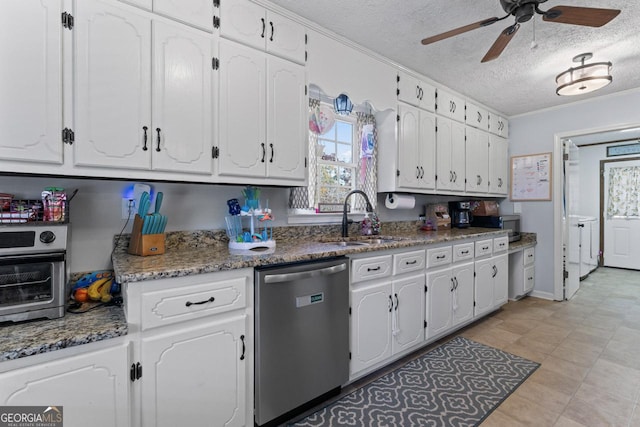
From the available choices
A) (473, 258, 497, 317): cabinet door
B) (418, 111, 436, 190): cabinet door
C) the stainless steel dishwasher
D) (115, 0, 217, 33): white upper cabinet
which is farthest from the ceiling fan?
(473, 258, 497, 317): cabinet door

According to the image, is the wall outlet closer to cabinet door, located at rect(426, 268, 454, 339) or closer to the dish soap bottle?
the dish soap bottle

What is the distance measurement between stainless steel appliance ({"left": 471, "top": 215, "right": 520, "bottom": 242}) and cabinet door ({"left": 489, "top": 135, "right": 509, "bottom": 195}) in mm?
418

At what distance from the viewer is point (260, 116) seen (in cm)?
190

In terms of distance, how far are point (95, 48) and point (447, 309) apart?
302cm

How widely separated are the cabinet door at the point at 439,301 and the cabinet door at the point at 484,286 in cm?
49

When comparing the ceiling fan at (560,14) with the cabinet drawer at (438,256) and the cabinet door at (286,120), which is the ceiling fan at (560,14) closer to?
the cabinet door at (286,120)

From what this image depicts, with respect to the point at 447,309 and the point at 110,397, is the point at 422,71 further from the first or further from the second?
the point at 110,397

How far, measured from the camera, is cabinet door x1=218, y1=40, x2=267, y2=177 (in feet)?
5.79

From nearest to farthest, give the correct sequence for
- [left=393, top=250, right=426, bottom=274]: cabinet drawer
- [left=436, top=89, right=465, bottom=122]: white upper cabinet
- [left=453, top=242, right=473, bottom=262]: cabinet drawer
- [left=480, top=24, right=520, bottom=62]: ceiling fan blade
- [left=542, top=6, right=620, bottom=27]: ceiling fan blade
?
[left=542, top=6, right=620, bottom=27]: ceiling fan blade
[left=480, top=24, right=520, bottom=62]: ceiling fan blade
[left=393, top=250, right=426, bottom=274]: cabinet drawer
[left=453, top=242, right=473, bottom=262]: cabinet drawer
[left=436, top=89, right=465, bottom=122]: white upper cabinet

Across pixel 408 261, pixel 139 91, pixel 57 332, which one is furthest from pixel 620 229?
pixel 57 332

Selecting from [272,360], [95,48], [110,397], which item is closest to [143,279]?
[110,397]

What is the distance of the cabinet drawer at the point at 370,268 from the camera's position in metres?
1.96

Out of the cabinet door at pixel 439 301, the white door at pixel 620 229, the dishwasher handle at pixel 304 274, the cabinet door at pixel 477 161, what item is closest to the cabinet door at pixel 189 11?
the dishwasher handle at pixel 304 274

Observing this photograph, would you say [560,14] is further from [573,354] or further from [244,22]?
[573,354]
